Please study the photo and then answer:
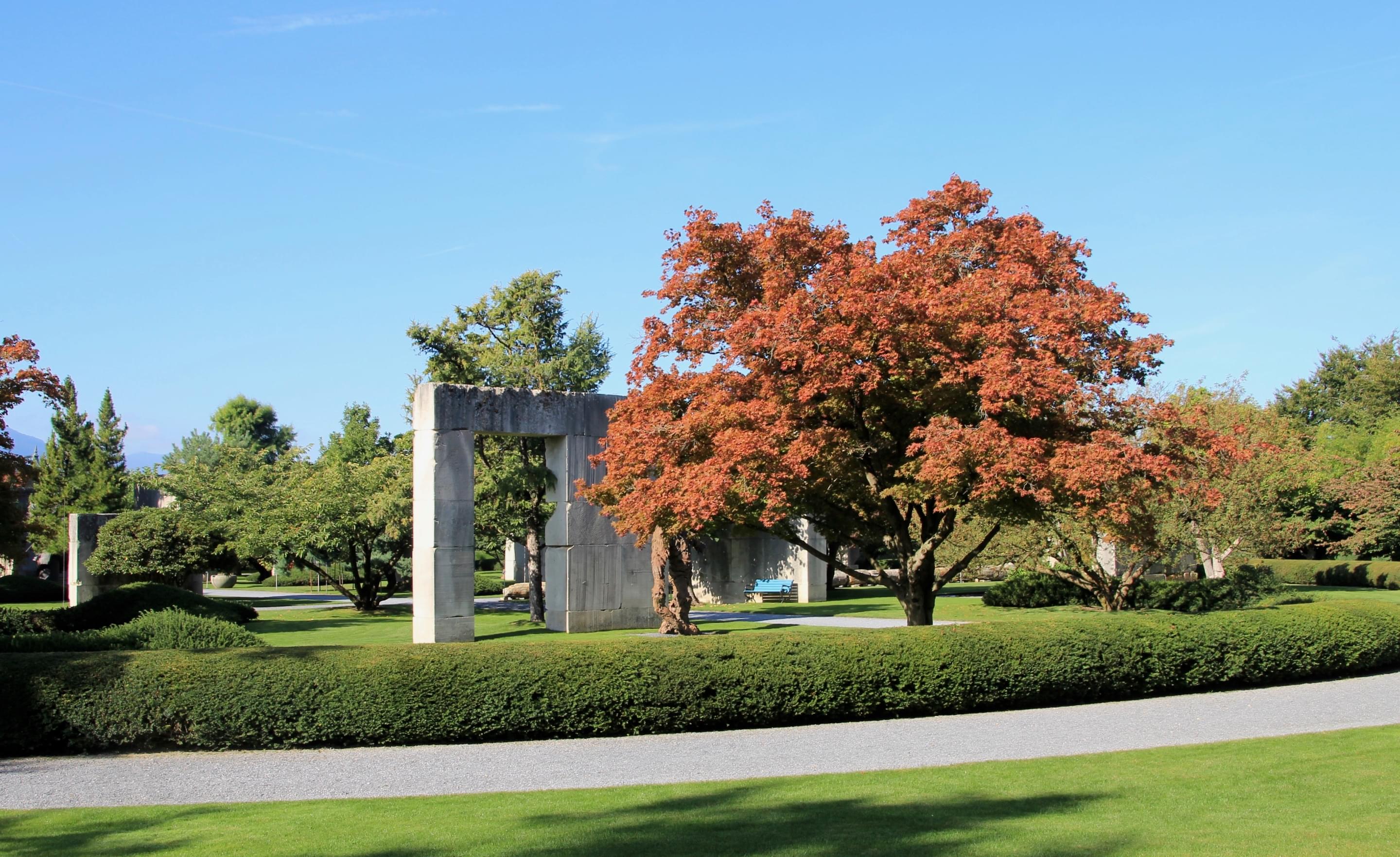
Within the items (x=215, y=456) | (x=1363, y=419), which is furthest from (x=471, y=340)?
(x=1363, y=419)

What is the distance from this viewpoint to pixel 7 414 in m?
19.7

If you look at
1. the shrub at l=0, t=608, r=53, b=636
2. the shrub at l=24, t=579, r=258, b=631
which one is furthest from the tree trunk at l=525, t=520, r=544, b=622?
the shrub at l=0, t=608, r=53, b=636

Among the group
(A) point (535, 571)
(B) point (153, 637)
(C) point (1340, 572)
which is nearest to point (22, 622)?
(B) point (153, 637)

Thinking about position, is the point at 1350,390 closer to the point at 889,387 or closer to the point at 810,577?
the point at 810,577

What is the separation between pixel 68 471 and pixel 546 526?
39838 mm

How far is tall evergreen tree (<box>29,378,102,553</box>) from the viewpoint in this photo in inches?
2064

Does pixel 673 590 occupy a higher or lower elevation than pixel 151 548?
lower

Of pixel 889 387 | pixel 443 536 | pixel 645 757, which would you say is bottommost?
pixel 645 757

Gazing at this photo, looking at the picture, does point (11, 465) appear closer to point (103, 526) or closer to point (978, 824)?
point (103, 526)

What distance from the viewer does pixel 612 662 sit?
42.2 ft

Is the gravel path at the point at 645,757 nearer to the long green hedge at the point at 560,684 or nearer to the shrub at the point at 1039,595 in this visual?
the long green hedge at the point at 560,684

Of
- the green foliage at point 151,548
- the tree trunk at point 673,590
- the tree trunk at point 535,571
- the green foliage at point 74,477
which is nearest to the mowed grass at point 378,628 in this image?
the tree trunk at point 535,571

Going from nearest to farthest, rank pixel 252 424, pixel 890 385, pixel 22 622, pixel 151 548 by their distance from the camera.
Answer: pixel 890 385 → pixel 22 622 → pixel 151 548 → pixel 252 424

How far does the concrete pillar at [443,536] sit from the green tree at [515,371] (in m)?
5.45
